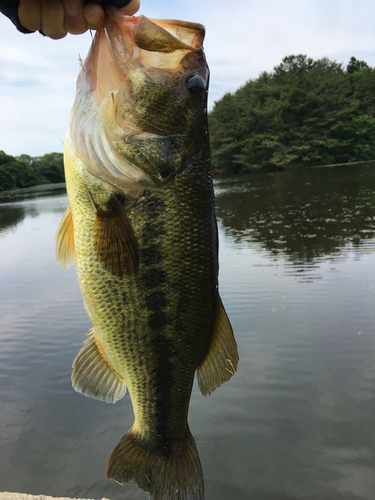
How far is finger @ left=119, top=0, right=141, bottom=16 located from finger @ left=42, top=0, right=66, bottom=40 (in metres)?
0.28

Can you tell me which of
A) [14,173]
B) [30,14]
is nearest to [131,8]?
[30,14]

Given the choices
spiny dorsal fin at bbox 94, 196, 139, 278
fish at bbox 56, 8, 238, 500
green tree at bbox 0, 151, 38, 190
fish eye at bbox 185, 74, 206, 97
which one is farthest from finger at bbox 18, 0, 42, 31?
green tree at bbox 0, 151, 38, 190

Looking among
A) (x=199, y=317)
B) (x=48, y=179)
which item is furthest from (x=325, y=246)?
(x=48, y=179)

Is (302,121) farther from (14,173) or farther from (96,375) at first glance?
(96,375)

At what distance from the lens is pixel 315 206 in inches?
677

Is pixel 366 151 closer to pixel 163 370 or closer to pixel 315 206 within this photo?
pixel 315 206

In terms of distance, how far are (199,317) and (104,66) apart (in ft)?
3.85

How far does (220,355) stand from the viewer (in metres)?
1.90

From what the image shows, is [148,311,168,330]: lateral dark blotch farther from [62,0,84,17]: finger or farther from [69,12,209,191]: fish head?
[62,0,84,17]: finger

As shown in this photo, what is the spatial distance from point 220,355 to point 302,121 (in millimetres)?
58842

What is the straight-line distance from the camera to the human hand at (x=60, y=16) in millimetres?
1521

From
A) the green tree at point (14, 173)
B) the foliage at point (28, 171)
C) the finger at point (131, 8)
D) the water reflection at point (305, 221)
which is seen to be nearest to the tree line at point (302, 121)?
the foliage at point (28, 171)

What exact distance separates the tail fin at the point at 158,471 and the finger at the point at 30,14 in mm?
1951

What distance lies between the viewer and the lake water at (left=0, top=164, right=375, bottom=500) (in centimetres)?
355
